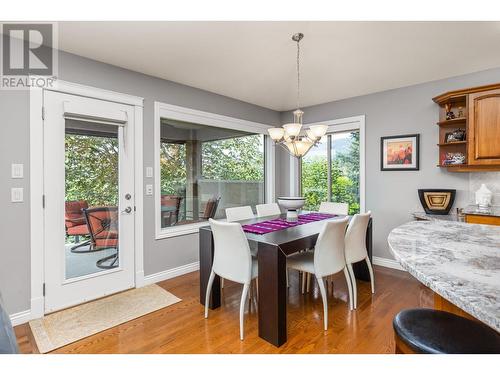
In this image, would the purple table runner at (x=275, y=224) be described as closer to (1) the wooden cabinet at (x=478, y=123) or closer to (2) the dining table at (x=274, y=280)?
(2) the dining table at (x=274, y=280)

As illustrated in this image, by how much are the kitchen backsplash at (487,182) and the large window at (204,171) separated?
2.96m

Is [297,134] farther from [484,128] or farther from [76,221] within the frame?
[76,221]

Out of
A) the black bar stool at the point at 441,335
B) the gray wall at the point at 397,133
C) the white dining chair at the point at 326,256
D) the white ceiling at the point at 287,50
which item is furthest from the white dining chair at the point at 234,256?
the gray wall at the point at 397,133

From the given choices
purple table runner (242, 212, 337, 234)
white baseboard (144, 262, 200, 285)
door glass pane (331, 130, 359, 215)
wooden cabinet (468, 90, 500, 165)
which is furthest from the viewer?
door glass pane (331, 130, 359, 215)

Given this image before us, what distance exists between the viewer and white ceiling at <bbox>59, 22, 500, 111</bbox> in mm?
2223

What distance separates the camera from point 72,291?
8.69ft

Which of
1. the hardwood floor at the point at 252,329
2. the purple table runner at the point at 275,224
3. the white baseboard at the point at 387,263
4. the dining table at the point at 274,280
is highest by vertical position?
the purple table runner at the point at 275,224

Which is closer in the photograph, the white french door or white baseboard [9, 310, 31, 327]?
white baseboard [9, 310, 31, 327]

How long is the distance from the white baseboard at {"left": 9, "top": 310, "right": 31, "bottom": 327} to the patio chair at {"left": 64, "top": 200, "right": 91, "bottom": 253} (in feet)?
1.98

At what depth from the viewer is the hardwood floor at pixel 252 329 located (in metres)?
1.98

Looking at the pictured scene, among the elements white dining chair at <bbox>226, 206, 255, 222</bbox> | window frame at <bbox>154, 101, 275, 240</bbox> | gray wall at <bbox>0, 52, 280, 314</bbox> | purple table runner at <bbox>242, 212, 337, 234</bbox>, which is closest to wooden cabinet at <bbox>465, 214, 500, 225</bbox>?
purple table runner at <bbox>242, 212, 337, 234</bbox>

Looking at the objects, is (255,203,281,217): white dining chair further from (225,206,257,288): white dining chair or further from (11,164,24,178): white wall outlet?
(11,164,24,178): white wall outlet

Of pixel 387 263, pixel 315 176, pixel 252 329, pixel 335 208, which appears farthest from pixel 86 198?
pixel 387 263
